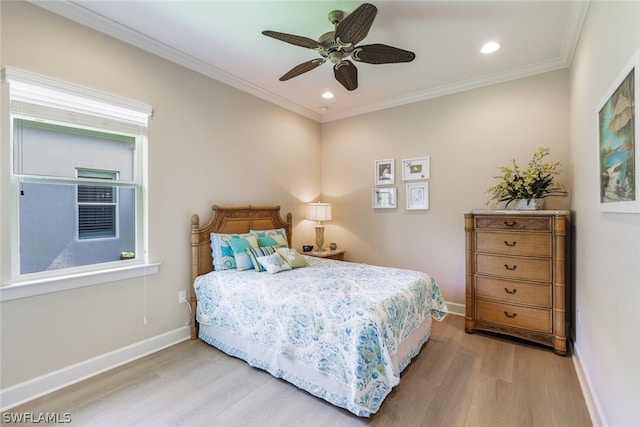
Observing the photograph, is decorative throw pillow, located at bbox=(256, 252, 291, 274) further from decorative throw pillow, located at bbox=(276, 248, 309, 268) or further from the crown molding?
the crown molding

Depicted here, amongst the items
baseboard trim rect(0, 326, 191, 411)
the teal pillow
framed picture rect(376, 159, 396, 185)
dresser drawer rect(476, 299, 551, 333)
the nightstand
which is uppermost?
framed picture rect(376, 159, 396, 185)

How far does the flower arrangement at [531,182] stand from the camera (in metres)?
2.79

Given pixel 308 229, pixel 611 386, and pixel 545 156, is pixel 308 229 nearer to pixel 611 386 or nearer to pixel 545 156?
pixel 545 156

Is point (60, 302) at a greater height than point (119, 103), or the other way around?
point (119, 103)

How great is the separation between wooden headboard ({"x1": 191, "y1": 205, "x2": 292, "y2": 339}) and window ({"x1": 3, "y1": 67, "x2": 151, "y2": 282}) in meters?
0.48

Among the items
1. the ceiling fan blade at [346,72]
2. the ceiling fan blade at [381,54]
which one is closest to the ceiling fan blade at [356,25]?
the ceiling fan blade at [381,54]

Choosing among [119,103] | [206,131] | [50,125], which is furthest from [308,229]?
[50,125]

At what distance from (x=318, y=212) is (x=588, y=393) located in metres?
3.17

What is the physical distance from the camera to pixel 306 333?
1977mm

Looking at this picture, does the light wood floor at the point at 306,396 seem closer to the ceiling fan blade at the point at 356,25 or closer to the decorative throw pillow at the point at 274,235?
the decorative throw pillow at the point at 274,235

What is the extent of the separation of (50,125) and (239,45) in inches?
66.2

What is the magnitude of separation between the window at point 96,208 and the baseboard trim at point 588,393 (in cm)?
376

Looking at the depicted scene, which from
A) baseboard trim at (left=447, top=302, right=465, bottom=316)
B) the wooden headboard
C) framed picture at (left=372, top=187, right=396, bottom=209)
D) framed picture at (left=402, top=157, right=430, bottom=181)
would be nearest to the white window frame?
the wooden headboard

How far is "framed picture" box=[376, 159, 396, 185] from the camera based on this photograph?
13.1 ft
